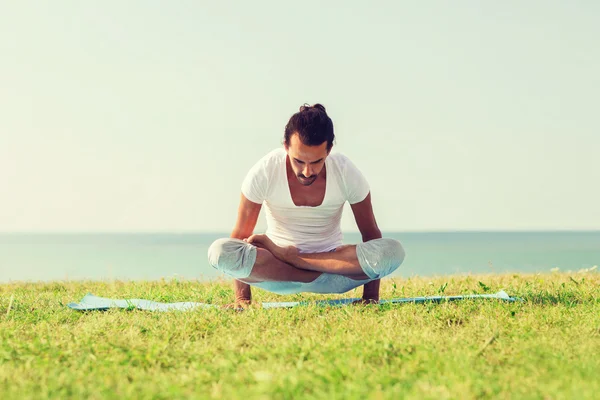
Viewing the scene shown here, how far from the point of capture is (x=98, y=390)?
282 cm

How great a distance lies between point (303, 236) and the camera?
17.8 ft

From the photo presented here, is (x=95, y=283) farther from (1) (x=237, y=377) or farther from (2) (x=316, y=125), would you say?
(1) (x=237, y=377)

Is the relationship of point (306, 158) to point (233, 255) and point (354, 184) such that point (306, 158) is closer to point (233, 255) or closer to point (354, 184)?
point (354, 184)

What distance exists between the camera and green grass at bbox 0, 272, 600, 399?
2768mm

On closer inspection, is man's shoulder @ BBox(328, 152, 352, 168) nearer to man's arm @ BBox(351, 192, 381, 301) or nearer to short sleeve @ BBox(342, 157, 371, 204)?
Result: short sleeve @ BBox(342, 157, 371, 204)

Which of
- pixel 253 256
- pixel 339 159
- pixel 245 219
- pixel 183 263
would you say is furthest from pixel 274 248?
pixel 183 263

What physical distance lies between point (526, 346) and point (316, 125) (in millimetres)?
2235

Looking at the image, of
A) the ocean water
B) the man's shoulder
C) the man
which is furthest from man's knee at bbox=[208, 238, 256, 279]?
the ocean water

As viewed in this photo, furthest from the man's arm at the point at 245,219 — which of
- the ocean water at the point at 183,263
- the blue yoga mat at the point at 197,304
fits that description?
the ocean water at the point at 183,263

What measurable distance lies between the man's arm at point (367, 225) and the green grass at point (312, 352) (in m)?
0.52

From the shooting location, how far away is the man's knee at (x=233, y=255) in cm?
508

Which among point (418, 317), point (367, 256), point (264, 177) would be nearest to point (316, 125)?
point (264, 177)

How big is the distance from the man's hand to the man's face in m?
0.65

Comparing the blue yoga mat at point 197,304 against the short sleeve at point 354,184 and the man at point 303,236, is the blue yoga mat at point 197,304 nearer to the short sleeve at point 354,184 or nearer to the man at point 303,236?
the man at point 303,236
